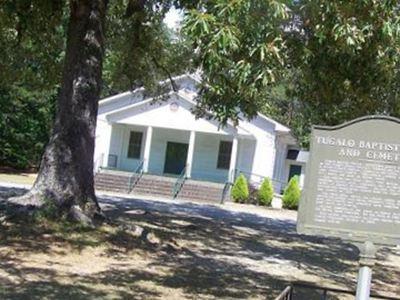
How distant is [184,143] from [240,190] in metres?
6.49

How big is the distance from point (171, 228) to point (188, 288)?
707 centimetres

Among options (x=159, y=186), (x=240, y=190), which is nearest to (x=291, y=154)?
(x=240, y=190)

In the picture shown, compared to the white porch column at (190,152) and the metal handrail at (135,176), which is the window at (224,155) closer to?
the white porch column at (190,152)

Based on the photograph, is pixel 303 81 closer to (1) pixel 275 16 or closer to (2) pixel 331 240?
(2) pixel 331 240

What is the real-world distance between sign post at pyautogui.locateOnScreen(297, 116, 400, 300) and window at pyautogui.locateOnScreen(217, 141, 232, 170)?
3017 centimetres

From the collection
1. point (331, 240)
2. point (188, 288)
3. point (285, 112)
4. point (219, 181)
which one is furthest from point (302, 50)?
point (285, 112)

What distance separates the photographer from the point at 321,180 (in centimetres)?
571

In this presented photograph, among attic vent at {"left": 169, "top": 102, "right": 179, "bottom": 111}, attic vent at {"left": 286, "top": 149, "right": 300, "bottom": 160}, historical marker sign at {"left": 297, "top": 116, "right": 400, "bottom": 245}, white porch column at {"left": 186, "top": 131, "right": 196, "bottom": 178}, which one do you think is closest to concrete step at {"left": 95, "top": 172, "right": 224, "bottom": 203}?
white porch column at {"left": 186, "top": 131, "right": 196, "bottom": 178}

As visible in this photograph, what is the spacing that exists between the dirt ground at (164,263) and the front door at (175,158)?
19.6 m

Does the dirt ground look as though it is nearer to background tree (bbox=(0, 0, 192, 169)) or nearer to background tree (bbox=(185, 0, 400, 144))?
background tree (bbox=(185, 0, 400, 144))

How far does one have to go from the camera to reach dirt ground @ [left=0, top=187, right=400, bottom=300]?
29.3 feet

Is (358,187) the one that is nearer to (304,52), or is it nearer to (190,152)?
(304,52)

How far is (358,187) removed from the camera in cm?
565

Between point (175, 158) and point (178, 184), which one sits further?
point (175, 158)
